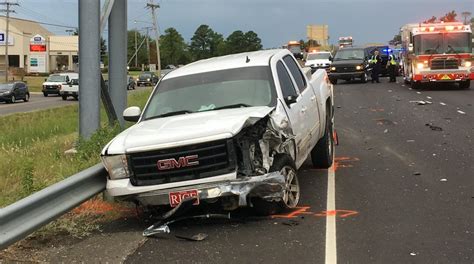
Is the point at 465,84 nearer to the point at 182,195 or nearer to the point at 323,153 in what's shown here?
the point at 323,153

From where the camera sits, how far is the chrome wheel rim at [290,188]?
6452mm

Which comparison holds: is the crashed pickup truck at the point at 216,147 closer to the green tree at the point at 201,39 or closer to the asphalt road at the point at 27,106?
the asphalt road at the point at 27,106

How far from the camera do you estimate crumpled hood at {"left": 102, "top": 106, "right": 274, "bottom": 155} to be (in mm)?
5832

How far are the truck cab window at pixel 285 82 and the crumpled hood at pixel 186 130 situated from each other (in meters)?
0.92

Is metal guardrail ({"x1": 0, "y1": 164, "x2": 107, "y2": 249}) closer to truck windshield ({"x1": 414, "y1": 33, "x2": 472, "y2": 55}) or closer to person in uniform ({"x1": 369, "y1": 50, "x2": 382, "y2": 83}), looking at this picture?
truck windshield ({"x1": 414, "y1": 33, "x2": 472, "y2": 55})

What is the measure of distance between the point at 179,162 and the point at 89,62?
4.51 meters

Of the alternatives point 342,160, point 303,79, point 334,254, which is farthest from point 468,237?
point 342,160

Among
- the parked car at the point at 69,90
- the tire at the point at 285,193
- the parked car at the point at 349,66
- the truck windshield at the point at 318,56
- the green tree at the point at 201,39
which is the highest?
the green tree at the point at 201,39

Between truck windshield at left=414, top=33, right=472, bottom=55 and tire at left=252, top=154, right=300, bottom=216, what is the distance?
2109cm

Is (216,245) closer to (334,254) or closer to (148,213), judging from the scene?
(334,254)

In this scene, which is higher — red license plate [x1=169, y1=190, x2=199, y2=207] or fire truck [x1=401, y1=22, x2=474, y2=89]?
fire truck [x1=401, y1=22, x2=474, y2=89]

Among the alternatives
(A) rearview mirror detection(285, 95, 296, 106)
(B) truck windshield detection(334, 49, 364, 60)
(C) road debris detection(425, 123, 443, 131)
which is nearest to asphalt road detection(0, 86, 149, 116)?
(B) truck windshield detection(334, 49, 364, 60)

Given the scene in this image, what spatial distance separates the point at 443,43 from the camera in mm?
25781

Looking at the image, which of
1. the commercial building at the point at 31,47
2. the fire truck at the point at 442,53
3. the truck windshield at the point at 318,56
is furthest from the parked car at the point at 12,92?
the commercial building at the point at 31,47
